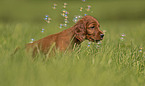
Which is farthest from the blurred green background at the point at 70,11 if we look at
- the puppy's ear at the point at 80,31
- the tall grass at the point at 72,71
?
the tall grass at the point at 72,71

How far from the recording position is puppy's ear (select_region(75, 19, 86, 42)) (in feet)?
17.6

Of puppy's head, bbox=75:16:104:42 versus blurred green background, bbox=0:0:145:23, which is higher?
blurred green background, bbox=0:0:145:23

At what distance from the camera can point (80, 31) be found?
5406mm

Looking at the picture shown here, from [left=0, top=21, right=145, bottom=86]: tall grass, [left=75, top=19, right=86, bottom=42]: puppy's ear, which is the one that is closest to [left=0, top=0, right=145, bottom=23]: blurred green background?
[left=75, top=19, right=86, bottom=42]: puppy's ear

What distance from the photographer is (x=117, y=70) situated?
4.56m

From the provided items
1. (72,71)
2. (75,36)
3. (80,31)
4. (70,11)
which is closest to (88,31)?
(80,31)

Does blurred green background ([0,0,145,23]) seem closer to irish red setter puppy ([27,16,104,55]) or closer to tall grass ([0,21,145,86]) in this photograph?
irish red setter puppy ([27,16,104,55])

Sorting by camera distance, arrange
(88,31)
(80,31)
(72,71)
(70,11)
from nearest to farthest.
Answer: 1. (72,71)
2. (80,31)
3. (88,31)
4. (70,11)

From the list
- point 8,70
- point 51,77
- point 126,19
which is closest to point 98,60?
point 51,77

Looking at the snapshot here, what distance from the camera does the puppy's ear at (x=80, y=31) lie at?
5.36 metres

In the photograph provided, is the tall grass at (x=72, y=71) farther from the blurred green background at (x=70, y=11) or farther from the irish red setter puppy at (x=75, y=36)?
the blurred green background at (x=70, y=11)

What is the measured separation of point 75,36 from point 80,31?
0.16 m

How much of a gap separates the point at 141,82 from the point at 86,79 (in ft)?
3.93

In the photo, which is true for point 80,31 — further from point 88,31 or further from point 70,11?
point 70,11
